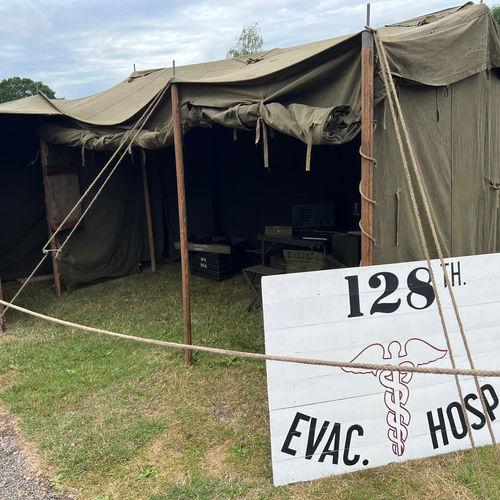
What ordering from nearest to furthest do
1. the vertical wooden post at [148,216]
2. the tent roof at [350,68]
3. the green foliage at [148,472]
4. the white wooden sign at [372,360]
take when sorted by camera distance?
the white wooden sign at [372,360] < the green foliage at [148,472] < the tent roof at [350,68] < the vertical wooden post at [148,216]

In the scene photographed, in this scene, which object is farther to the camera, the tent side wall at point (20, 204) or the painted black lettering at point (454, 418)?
the tent side wall at point (20, 204)

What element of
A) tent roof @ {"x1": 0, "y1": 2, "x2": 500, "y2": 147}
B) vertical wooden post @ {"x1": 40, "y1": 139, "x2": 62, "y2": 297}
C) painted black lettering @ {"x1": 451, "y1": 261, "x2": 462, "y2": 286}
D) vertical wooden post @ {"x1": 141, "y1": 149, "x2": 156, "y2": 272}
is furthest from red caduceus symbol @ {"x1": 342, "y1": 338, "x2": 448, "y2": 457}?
vertical wooden post @ {"x1": 141, "y1": 149, "x2": 156, "y2": 272}

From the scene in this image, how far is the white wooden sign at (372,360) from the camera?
2.23 m

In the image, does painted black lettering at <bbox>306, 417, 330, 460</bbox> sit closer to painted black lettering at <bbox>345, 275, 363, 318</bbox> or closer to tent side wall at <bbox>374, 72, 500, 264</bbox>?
painted black lettering at <bbox>345, 275, 363, 318</bbox>

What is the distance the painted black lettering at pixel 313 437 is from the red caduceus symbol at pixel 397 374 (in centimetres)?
29

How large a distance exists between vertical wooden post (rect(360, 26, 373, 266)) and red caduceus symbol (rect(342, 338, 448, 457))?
0.54m

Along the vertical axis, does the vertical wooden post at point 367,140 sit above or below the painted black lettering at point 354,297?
above

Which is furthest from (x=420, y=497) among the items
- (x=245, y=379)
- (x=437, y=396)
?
(x=245, y=379)

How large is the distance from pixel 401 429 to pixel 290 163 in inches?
184

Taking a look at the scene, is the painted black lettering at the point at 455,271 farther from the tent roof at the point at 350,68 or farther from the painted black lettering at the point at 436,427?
the tent roof at the point at 350,68

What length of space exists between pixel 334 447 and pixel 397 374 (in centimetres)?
48

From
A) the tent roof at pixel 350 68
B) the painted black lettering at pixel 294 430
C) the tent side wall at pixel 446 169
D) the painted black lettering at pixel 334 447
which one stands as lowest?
the painted black lettering at pixel 334 447

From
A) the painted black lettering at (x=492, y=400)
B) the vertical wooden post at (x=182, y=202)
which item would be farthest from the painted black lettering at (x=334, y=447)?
the vertical wooden post at (x=182, y=202)

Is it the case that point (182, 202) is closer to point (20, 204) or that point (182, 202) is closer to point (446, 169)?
point (446, 169)
